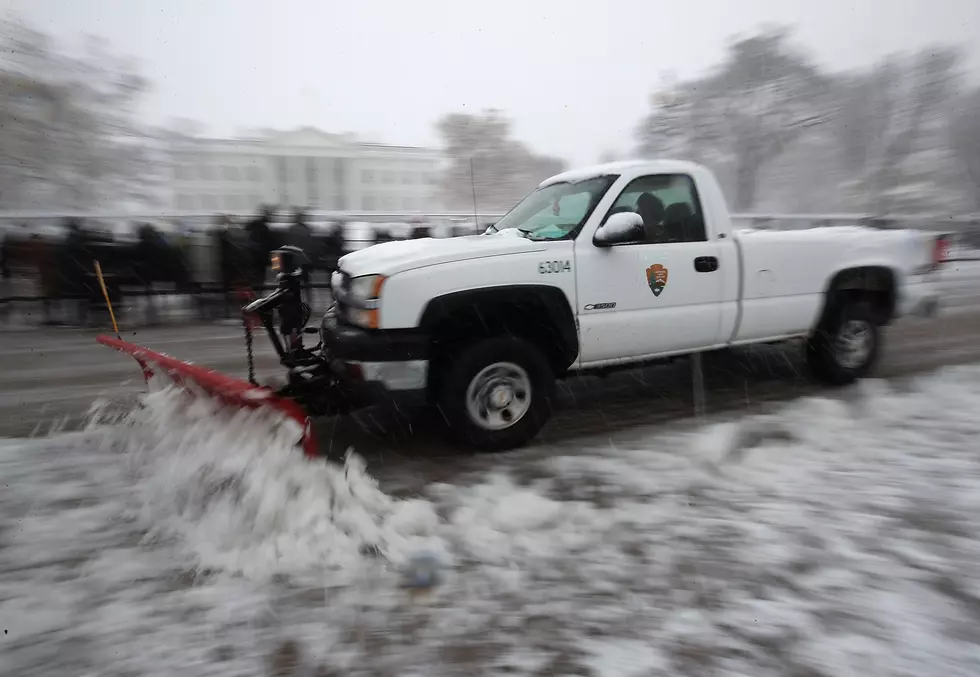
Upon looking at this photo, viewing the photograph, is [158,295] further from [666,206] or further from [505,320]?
[666,206]

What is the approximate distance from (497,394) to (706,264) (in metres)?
1.87

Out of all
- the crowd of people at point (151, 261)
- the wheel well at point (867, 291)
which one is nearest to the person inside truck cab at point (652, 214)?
the wheel well at point (867, 291)

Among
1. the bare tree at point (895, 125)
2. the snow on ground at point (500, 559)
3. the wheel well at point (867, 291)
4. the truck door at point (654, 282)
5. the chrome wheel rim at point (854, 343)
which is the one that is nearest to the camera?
the snow on ground at point (500, 559)

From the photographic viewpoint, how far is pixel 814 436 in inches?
182

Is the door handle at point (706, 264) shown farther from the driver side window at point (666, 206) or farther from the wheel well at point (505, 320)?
the wheel well at point (505, 320)

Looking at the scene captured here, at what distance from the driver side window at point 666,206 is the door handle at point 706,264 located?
0.15 m

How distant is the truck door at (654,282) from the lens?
15.0 feet

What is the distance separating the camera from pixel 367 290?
4.11 metres

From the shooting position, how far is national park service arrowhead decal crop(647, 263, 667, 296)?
4750mm

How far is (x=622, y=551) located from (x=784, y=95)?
16959 mm

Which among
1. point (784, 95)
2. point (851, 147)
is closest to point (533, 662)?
point (784, 95)

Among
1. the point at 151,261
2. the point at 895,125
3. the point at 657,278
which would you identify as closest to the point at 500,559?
the point at 657,278

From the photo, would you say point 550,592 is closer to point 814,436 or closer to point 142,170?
point 814,436

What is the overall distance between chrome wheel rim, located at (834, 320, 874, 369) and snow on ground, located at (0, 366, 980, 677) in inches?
56.5
